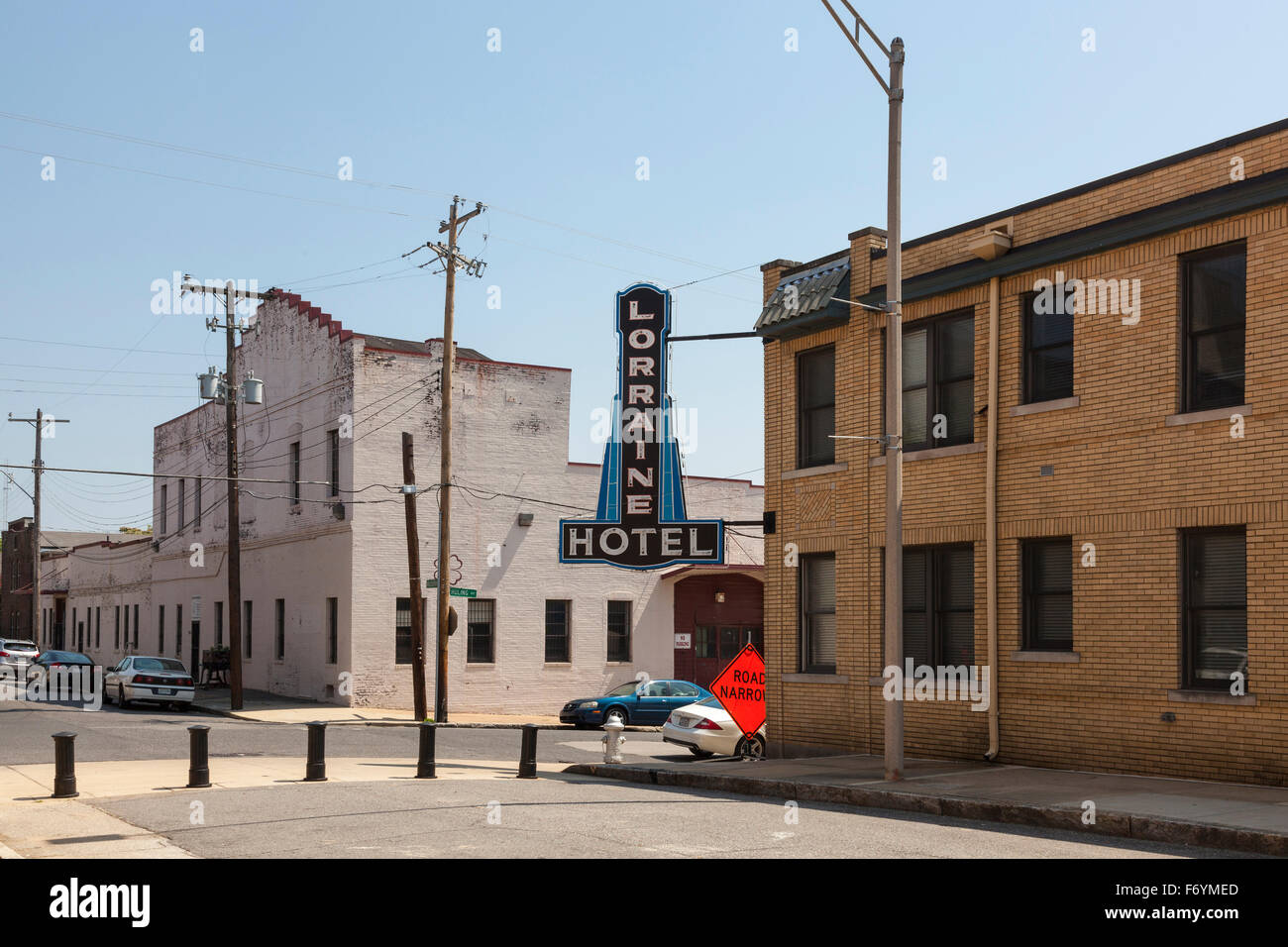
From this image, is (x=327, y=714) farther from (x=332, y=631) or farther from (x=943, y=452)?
(x=943, y=452)

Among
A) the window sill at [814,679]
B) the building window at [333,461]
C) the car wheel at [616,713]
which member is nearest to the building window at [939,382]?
the window sill at [814,679]

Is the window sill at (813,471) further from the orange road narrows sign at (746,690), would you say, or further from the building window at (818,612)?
the orange road narrows sign at (746,690)

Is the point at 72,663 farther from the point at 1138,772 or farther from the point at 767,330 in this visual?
the point at 1138,772

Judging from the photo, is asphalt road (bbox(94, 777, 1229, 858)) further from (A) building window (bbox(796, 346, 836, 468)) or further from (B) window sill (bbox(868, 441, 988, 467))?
(A) building window (bbox(796, 346, 836, 468))

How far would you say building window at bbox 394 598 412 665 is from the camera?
3581 centimetres

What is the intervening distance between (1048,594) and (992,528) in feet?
3.57

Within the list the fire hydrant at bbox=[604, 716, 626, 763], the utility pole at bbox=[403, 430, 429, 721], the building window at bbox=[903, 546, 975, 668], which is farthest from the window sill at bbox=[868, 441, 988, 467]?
the utility pole at bbox=[403, 430, 429, 721]

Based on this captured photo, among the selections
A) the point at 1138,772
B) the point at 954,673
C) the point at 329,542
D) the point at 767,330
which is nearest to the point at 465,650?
the point at 329,542

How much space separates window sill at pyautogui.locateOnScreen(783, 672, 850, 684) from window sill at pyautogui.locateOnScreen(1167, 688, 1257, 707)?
212 inches

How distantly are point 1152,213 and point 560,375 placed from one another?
24.9m

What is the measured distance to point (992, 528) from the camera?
16781mm

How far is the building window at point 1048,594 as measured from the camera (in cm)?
1623

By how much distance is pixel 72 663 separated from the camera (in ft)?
143

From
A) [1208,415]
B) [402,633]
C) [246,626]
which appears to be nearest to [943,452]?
[1208,415]
